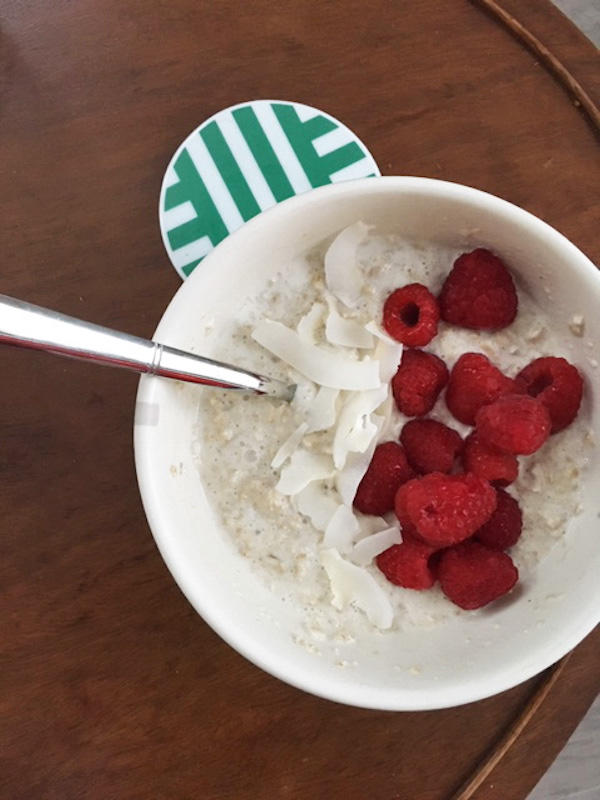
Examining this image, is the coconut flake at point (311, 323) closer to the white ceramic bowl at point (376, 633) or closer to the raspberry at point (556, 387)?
the white ceramic bowl at point (376, 633)

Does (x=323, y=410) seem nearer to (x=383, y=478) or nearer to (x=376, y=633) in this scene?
(x=383, y=478)

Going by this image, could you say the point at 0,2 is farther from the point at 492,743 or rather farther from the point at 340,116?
the point at 492,743

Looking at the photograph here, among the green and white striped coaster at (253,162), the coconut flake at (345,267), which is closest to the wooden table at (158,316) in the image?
the green and white striped coaster at (253,162)

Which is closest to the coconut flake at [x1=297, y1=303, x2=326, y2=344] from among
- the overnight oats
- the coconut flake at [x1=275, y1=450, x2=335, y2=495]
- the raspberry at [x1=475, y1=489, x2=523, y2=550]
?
the overnight oats

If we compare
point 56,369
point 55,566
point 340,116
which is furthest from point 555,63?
point 55,566

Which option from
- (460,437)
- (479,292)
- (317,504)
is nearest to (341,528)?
(317,504)

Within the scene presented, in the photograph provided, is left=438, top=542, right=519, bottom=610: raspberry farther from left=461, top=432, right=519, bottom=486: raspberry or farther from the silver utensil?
the silver utensil
